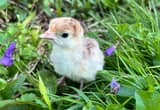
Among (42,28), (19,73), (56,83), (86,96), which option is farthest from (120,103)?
(42,28)

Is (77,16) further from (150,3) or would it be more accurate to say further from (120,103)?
(120,103)

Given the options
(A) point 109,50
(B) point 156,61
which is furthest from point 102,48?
(B) point 156,61

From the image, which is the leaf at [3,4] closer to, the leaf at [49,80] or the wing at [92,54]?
the leaf at [49,80]

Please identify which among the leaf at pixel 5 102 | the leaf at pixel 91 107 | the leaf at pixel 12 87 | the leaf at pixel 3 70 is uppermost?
the leaf at pixel 3 70

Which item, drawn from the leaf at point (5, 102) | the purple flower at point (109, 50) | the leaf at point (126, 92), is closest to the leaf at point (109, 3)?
the purple flower at point (109, 50)

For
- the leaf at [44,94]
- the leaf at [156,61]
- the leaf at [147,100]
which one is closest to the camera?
the leaf at [147,100]

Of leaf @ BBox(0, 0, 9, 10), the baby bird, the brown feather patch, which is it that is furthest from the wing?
leaf @ BBox(0, 0, 9, 10)

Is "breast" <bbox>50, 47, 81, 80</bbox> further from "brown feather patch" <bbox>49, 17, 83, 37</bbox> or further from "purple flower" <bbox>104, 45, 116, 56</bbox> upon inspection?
"purple flower" <bbox>104, 45, 116, 56</bbox>
